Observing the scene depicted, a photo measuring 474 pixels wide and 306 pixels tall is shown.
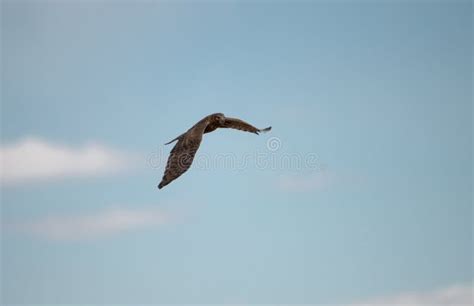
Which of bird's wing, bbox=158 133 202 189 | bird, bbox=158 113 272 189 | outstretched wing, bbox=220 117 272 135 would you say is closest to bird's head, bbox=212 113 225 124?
bird, bbox=158 113 272 189

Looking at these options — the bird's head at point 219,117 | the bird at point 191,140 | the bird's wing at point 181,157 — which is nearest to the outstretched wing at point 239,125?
the bird at point 191,140

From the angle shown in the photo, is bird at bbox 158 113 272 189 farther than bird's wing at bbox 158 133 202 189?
Yes

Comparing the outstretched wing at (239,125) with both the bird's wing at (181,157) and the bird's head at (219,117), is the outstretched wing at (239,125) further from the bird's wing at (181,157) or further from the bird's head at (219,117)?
the bird's wing at (181,157)

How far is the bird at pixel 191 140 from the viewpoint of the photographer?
2958 cm

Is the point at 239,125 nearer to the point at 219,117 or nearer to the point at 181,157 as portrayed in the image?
the point at 219,117

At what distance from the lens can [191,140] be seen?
33125mm

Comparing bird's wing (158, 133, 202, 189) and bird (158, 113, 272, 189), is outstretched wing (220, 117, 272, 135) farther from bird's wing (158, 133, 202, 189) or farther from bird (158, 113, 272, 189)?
bird's wing (158, 133, 202, 189)

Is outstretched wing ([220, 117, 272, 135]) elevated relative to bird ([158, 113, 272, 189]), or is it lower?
elevated

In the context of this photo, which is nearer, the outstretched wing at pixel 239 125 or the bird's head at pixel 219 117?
the bird's head at pixel 219 117

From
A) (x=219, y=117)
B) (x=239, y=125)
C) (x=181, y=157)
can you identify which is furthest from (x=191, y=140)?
(x=239, y=125)

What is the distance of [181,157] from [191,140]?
254cm

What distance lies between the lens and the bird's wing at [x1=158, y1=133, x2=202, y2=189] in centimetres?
2928

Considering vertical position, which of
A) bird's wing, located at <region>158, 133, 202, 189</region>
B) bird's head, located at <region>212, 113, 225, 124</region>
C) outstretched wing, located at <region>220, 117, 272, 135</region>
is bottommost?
bird's wing, located at <region>158, 133, 202, 189</region>

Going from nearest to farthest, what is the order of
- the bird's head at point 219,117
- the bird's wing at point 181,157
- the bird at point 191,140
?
the bird's wing at point 181,157, the bird at point 191,140, the bird's head at point 219,117
